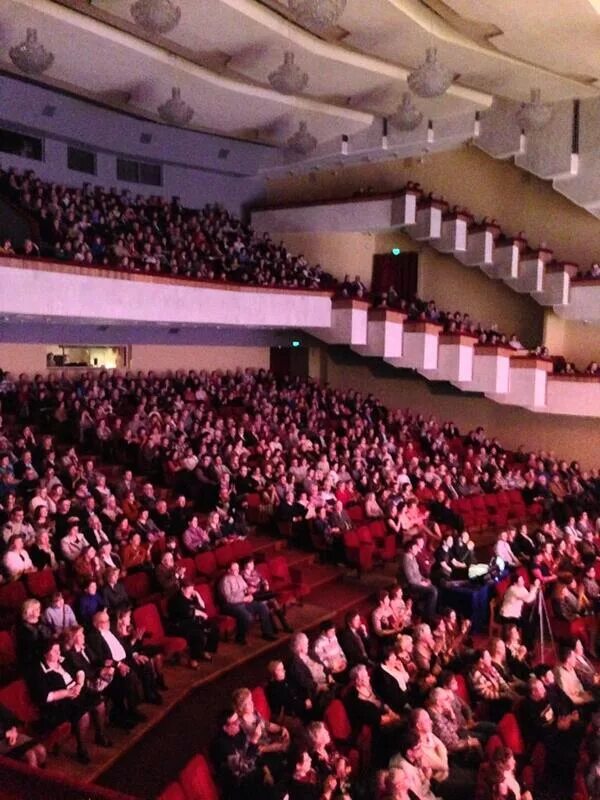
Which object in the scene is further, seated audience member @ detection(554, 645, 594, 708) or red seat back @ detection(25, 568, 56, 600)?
red seat back @ detection(25, 568, 56, 600)

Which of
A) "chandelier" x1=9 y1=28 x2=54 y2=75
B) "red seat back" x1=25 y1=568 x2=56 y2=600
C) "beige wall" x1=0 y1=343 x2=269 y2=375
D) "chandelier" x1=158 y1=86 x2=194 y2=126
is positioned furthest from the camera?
"beige wall" x1=0 y1=343 x2=269 y2=375

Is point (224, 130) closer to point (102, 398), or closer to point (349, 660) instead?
point (102, 398)

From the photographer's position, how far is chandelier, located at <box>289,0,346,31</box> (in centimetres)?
752

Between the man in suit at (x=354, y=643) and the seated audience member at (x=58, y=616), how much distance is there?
6.35 ft

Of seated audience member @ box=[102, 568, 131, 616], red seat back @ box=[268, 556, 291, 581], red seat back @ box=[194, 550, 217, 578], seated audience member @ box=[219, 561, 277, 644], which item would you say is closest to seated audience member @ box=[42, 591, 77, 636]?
seated audience member @ box=[102, 568, 131, 616]

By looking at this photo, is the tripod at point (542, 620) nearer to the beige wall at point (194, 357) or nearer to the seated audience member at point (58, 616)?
the seated audience member at point (58, 616)

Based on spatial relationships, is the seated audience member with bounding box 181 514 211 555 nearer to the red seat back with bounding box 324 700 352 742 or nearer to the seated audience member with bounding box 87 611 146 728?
the seated audience member with bounding box 87 611 146 728

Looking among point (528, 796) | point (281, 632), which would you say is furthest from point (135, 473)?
point (528, 796)

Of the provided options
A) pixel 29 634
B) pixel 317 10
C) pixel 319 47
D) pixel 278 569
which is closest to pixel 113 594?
pixel 29 634

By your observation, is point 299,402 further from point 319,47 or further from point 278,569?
point 278,569

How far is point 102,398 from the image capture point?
12.5 meters

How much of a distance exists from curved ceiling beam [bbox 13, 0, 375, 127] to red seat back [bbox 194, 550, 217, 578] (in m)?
6.53

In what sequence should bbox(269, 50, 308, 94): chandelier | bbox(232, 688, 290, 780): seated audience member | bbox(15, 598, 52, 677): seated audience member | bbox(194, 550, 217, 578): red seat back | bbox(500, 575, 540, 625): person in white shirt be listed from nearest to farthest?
bbox(232, 688, 290, 780): seated audience member, bbox(15, 598, 52, 677): seated audience member, bbox(500, 575, 540, 625): person in white shirt, bbox(194, 550, 217, 578): red seat back, bbox(269, 50, 308, 94): chandelier

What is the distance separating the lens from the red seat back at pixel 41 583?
21.0 ft
